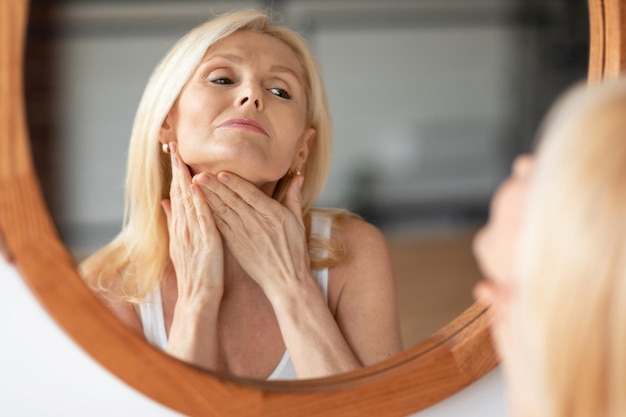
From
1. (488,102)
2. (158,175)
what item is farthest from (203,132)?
(488,102)

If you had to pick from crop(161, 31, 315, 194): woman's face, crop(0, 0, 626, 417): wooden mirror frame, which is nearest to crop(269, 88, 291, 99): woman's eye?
crop(161, 31, 315, 194): woman's face

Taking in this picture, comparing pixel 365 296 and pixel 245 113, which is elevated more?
pixel 245 113

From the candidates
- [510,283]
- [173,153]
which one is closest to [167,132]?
[173,153]

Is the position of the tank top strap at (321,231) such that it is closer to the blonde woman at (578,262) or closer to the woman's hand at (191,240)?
the woman's hand at (191,240)

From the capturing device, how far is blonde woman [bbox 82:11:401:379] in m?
0.50

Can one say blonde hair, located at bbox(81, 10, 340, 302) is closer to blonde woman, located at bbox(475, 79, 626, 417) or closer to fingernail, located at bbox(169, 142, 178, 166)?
fingernail, located at bbox(169, 142, 178, 166)

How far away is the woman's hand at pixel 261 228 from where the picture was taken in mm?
510

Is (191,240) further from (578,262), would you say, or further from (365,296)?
(578,262)

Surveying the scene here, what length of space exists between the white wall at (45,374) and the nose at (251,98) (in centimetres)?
18

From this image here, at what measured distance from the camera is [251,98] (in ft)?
1.69

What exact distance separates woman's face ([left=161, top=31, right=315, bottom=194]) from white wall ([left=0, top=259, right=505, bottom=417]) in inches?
5.4

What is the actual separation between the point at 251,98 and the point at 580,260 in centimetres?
24

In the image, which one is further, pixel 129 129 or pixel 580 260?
pixel 129 129

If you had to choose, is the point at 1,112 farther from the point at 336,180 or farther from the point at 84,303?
the point at 336,180
